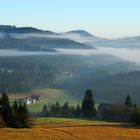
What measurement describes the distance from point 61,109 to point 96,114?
2696cm

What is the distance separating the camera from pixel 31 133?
59188mm

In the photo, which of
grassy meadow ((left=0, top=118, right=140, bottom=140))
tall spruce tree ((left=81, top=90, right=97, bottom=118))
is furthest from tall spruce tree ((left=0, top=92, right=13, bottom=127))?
tall spruce tree ((left=81, top=90, right=97, bottom=118))

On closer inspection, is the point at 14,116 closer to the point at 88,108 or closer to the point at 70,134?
the point at 70,134

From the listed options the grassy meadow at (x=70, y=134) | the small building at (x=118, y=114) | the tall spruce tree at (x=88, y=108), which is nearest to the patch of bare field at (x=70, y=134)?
the grassy meadow at (x=70, y=134)

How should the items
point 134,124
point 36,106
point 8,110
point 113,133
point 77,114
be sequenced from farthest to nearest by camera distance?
point 36,106 → point 77,114 → point 134,124 → point 8,110 → point 113,133

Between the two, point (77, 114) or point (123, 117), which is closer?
point (123, 117)

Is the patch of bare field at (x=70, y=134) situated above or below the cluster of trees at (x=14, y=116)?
below

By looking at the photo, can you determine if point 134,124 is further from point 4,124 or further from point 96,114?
point 96,114

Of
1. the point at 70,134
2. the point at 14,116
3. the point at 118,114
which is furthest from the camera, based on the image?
A: the point at 118,114

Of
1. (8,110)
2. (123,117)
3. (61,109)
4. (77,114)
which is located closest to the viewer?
(8,110)

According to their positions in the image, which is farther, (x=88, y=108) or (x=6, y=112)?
(x=88, y=108)

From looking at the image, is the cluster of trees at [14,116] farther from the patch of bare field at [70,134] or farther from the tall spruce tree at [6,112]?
the patch of bare field at [70,134]

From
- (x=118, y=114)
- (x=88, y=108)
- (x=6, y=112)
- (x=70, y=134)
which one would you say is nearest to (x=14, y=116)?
(x=6, y=112)

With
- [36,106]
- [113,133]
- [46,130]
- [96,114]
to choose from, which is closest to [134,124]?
[113,133]
